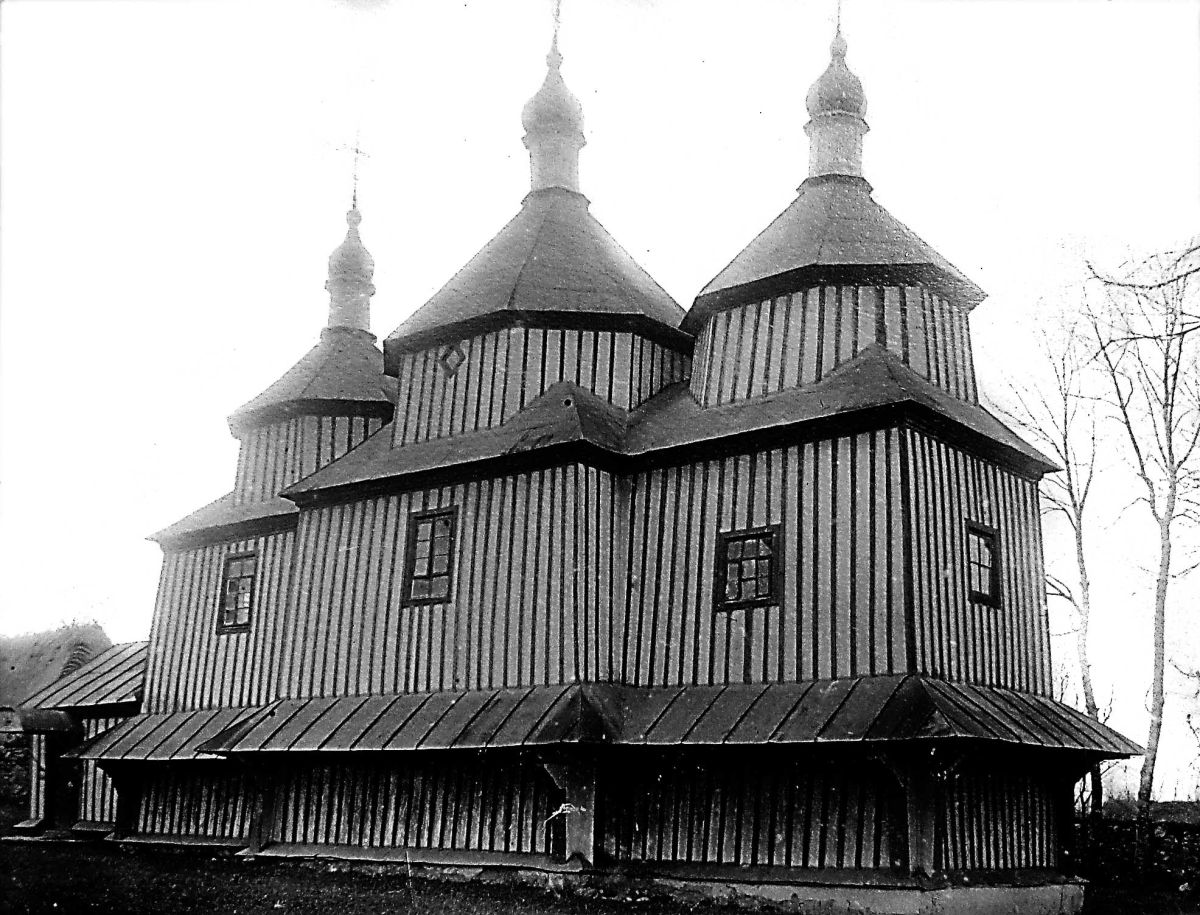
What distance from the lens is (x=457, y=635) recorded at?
54.2ft

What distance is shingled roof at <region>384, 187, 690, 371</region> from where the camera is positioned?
17.7m

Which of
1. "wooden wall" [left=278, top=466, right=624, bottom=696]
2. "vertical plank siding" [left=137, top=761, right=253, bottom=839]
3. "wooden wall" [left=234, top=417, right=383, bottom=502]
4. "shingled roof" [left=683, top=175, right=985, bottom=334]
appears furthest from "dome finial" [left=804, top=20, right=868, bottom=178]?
"vertical plank siding" [left=137, top=761, right=253, bottom=839]

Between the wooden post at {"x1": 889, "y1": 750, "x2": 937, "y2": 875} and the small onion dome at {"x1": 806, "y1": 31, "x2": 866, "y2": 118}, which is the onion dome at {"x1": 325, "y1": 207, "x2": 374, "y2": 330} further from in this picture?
the wooden post at {"x1": 889, "y1": 750, "x2": 937, "y2": 875}

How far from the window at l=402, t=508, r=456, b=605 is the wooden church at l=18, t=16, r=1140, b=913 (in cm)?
5

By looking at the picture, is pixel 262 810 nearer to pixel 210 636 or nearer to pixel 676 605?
pixel 210 636

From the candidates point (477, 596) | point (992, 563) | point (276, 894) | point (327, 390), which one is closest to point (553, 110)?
point (327, 390)

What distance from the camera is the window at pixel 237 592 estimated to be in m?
20.4

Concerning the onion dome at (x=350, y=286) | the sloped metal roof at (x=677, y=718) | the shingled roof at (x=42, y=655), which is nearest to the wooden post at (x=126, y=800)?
the sloped metal roof at (x=677, y=718)

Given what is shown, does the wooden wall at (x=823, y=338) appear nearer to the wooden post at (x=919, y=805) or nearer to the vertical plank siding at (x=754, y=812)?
the vertical plank siding at (x=754, y=812)

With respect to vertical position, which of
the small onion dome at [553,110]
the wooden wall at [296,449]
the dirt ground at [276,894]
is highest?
the small onion dome at [553,110]

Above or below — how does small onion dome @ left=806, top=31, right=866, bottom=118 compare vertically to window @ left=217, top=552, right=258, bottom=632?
above

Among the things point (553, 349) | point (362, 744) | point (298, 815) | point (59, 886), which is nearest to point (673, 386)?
point (553, 349)

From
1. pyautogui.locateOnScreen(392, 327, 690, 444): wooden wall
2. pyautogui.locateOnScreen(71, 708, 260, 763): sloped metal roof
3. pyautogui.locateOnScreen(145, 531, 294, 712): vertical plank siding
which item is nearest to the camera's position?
pyautogui.locateOnScreen(392, 327, 690, 444): wooden wall

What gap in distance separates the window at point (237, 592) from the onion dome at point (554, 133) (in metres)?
7.48
